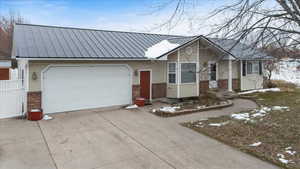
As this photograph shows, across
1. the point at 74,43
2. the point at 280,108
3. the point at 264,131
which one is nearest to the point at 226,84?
the point at 280,108

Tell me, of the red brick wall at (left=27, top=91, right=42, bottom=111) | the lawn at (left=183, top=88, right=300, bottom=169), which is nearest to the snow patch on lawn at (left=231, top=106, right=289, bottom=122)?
the lawn at (left=183, top=88, right=300, bottom=169)

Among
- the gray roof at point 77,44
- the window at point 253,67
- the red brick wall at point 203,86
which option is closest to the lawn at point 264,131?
the gray roof at point 77,44

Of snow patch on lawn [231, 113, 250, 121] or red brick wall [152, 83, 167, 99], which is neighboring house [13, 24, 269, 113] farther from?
snow patch on lawn [231, 113, 250, 121]

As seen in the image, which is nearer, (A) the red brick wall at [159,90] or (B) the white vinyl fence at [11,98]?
(B) the white vinyl fence at [11,98]

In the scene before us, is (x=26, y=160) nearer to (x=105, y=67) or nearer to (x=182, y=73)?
(x=105, y=67)

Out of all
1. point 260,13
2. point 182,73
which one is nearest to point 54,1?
point 182,73

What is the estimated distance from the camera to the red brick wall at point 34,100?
8.81 meters

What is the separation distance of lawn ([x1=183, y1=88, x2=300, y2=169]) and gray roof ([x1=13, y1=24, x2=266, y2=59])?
2.66 metres

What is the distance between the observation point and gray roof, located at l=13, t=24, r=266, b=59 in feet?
29.8

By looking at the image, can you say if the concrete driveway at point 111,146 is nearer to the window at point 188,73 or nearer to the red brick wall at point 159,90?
the red brick wall at point 159,90

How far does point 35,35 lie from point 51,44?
1466mm

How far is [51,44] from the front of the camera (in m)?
9.98

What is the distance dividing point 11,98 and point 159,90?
7521 millimetres

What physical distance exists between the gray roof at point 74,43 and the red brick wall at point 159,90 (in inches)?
83.0
